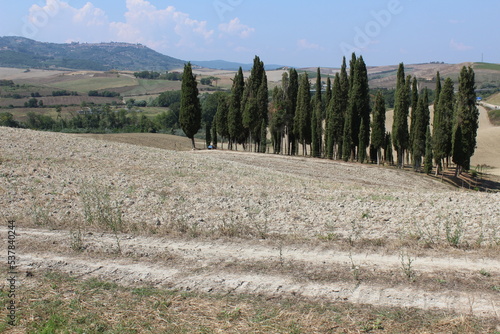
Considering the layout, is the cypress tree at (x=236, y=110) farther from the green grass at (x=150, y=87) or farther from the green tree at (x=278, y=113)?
the green grass at (x=150, y=87)

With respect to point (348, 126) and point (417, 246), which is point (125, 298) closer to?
point (417, 246)

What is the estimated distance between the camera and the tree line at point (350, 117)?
44.0 m

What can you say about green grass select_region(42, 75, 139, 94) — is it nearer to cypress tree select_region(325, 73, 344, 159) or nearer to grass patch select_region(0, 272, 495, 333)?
cypress tree select_region(325, 73, 344, 159)

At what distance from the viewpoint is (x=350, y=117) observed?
47125mm

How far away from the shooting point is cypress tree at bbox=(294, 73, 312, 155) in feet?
171

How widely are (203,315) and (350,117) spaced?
142ft

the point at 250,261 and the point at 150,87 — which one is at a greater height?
the point at 150,87

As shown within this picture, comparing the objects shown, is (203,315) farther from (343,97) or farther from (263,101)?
(263,101)

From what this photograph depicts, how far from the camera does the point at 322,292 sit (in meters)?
6.95

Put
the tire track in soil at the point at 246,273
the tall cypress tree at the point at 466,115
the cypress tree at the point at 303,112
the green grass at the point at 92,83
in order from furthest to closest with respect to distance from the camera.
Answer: the green grass at the point at 92,83 → the cypress tree at the point at 303,112 → the tall cypress tree at the point at 466,115 → the tire track in soil at the point at 246,273

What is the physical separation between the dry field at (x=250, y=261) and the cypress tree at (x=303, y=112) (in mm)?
37741

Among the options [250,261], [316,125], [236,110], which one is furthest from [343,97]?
[250,261]

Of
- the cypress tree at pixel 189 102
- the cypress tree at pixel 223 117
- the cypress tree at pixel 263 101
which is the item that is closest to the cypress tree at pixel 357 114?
the cypress tree at pixel 263 101

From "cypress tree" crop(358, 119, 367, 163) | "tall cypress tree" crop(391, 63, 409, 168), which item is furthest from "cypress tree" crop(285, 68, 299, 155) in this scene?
"tall cypress tree" crop(391, 63, 409, 168)
